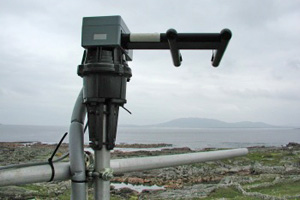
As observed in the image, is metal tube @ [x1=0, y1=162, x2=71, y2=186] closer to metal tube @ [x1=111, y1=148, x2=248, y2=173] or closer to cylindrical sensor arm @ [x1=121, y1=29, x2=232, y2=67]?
metal tube @ [x1=111, y1=148, x2=248, y2=173]

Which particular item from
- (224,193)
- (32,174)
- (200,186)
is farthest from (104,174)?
(200,186)

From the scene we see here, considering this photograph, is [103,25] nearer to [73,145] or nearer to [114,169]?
[73,145]

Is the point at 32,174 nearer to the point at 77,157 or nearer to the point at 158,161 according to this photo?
the point at 77,157

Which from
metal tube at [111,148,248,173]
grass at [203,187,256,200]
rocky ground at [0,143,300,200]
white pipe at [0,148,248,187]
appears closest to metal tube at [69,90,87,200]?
white pipe at [0,148,248,187]

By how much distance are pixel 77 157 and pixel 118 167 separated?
0.21 m

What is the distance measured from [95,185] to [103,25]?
0.72 m

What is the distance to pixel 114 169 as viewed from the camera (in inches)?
61.2

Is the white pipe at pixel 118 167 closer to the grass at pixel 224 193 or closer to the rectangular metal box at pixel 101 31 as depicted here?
the rectangular metal box at pixel 101 31

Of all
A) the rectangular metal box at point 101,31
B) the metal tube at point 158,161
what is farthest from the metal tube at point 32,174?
the rectangular metal box at point 101,31

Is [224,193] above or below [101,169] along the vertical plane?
below

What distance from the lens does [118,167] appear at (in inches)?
61.9

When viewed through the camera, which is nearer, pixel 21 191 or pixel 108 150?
pixel 108 150

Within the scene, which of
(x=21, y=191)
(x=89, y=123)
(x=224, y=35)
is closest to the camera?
(x=224, y=35)

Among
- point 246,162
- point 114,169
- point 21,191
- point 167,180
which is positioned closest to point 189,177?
point 167,180
